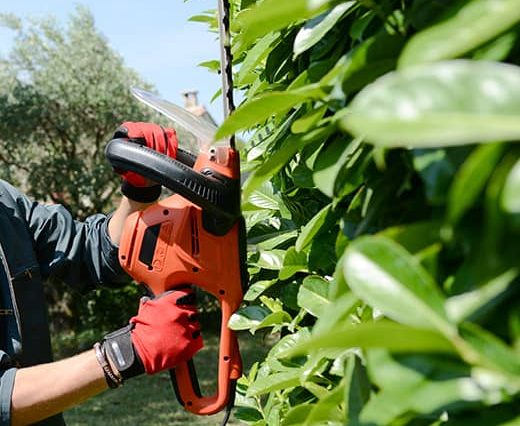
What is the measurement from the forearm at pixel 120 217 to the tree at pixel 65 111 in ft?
41.8

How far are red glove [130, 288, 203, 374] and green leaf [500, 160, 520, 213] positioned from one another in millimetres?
1282

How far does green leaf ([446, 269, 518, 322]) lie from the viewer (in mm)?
475

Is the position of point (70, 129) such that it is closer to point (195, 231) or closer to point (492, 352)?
point (195, 231)

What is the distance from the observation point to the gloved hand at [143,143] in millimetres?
1751

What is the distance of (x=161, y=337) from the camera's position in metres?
1.66

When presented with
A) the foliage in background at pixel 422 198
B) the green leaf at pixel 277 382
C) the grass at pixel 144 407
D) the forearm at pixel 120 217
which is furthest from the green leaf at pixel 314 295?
the grass at pixel 144 407

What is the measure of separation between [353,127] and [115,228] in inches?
65.4

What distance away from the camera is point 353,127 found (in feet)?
1.41

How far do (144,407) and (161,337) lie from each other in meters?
7.20

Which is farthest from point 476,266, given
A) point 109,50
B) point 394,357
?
point 109,50

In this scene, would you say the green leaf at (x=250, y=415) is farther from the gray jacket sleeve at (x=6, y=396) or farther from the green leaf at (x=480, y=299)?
the green leaf at (x=480, y=299)

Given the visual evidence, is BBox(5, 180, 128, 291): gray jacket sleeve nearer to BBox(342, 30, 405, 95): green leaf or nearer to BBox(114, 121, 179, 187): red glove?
BBox(114, 121, 179, 187): red glove

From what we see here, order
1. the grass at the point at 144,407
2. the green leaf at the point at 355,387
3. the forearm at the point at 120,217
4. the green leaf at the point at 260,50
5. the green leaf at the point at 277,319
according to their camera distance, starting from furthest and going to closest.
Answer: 1. the grass at the point at 144,407
2. the forearm at the point at 120,217
3. the green leaf at the point at 277,319
4. the green leaf at the point at 260,50
5. the green leaf at the point at 355,387

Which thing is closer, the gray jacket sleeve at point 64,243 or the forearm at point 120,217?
the forearm at point 120,217
